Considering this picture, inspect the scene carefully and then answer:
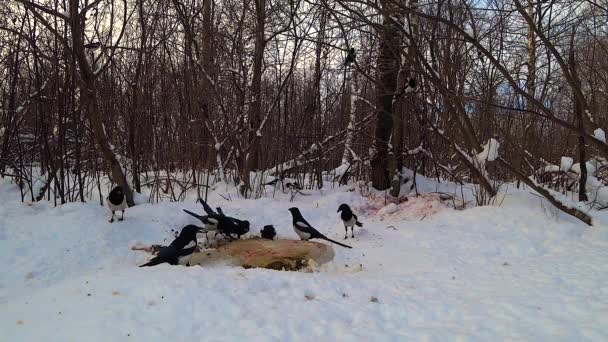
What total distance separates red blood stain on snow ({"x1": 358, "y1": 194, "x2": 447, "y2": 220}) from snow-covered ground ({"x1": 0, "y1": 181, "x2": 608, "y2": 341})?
2.04ft

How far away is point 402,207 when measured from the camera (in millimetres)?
8367

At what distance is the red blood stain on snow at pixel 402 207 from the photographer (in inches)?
313

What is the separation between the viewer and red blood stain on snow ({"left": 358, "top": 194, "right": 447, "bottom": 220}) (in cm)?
795

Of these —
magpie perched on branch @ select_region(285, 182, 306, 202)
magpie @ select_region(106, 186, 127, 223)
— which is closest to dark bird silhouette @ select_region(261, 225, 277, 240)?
magpie @ select_region(106, 186, 127, 223)

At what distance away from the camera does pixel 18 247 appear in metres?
5.24

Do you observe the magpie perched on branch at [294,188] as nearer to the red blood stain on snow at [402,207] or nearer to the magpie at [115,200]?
the red blood stain on snow at [402,207]

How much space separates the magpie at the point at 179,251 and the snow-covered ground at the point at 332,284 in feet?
0.94

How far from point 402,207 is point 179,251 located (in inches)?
186

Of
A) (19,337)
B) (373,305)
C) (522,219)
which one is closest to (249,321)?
(373,305)

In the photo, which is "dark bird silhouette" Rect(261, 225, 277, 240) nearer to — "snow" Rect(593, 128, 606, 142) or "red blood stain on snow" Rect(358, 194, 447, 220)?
"red blood stain on snow" Rect(358, 194, 447, 220)

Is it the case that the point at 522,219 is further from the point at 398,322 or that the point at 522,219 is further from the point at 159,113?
the point at 159,113

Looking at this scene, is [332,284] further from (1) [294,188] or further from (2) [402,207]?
(1) [294,188]

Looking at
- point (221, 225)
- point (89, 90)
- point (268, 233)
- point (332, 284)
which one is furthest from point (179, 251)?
point (89, 90)

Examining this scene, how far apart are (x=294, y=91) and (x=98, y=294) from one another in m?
8.64
